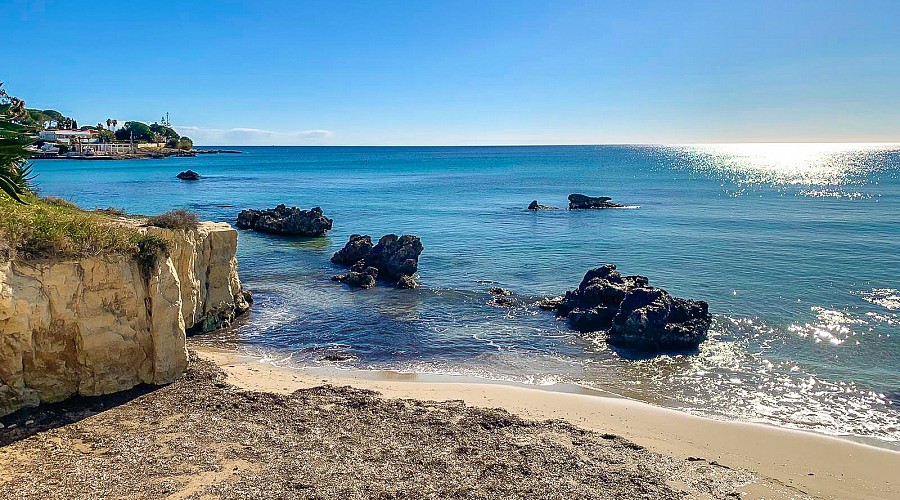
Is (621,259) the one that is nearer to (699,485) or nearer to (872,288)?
(872,288)

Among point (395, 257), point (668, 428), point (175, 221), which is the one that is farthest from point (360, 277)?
point (668, 428)

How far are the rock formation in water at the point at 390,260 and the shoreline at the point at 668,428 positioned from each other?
480 inches

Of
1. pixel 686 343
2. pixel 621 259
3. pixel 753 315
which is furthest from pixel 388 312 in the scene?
pixel 621 259

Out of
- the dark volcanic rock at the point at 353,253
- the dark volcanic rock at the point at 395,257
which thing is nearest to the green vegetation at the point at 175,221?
the dark volcanic rock at the point at 395,257

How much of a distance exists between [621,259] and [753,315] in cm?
1279

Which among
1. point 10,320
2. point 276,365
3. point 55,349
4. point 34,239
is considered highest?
point 34,239

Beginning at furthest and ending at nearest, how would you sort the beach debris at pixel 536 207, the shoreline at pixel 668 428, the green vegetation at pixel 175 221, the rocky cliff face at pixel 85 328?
the beach debris at pixel 536 207 → the green vegetation at pixel 175 221 → the rocky cliff face at pixel 85 328 → the shoreline at pixel 668 428

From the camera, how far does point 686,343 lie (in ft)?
67.7

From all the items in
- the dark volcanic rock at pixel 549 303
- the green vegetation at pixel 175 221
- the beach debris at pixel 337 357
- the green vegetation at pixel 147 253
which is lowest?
the beach debris at pixel 337 357

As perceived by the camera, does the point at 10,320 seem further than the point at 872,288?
No

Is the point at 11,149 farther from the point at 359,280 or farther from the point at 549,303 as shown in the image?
the point at 549,303

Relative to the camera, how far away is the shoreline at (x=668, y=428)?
12125mm

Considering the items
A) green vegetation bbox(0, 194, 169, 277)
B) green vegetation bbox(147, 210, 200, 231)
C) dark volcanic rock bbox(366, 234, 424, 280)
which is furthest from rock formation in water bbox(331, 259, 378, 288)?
green vegetation bbox(0, 194, 169, 277)

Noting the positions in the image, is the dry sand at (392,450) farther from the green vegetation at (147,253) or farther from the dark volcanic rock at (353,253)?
the dark volcanic rock at (353,253)
